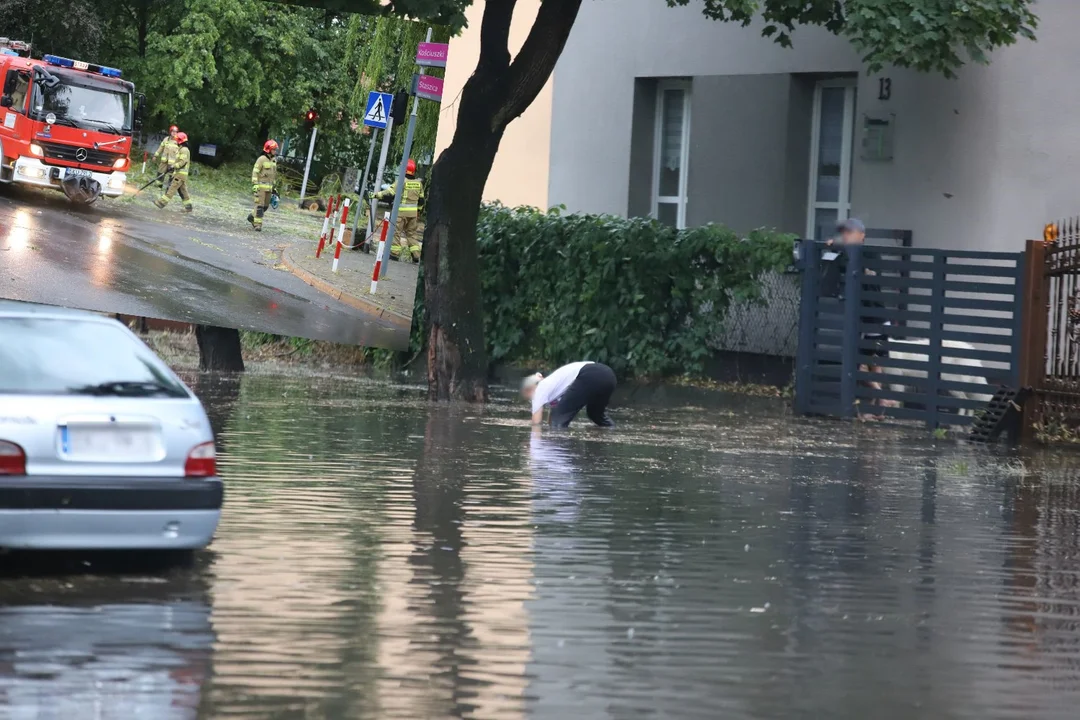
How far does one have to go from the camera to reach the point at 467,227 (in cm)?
1966

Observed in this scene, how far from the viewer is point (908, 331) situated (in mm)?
18375

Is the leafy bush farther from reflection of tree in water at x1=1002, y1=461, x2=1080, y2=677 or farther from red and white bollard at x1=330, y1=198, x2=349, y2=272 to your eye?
reflection of tree in water at x1=1002, y1=461, x2=1080, y2=677

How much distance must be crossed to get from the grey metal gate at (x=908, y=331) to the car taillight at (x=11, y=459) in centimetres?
1193

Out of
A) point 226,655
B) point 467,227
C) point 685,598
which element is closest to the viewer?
point 226,655

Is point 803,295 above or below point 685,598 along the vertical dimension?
above

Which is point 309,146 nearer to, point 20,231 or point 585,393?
point 20,231

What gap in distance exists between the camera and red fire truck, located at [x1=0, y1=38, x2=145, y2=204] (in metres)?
21.8

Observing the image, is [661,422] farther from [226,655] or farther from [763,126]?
[226,655]

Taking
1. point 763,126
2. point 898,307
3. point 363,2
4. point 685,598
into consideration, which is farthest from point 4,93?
point 685,598

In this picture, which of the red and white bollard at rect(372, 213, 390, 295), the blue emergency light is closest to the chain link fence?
the red and white bollard at rect(372, 213, 390, 295)

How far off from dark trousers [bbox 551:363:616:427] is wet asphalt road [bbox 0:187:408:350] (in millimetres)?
6948

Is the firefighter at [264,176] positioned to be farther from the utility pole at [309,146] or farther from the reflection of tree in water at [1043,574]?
the reflection of tree in water at [1043,574]

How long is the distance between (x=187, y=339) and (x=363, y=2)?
11766mm

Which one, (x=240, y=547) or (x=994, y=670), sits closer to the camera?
(x=994, y=670)
